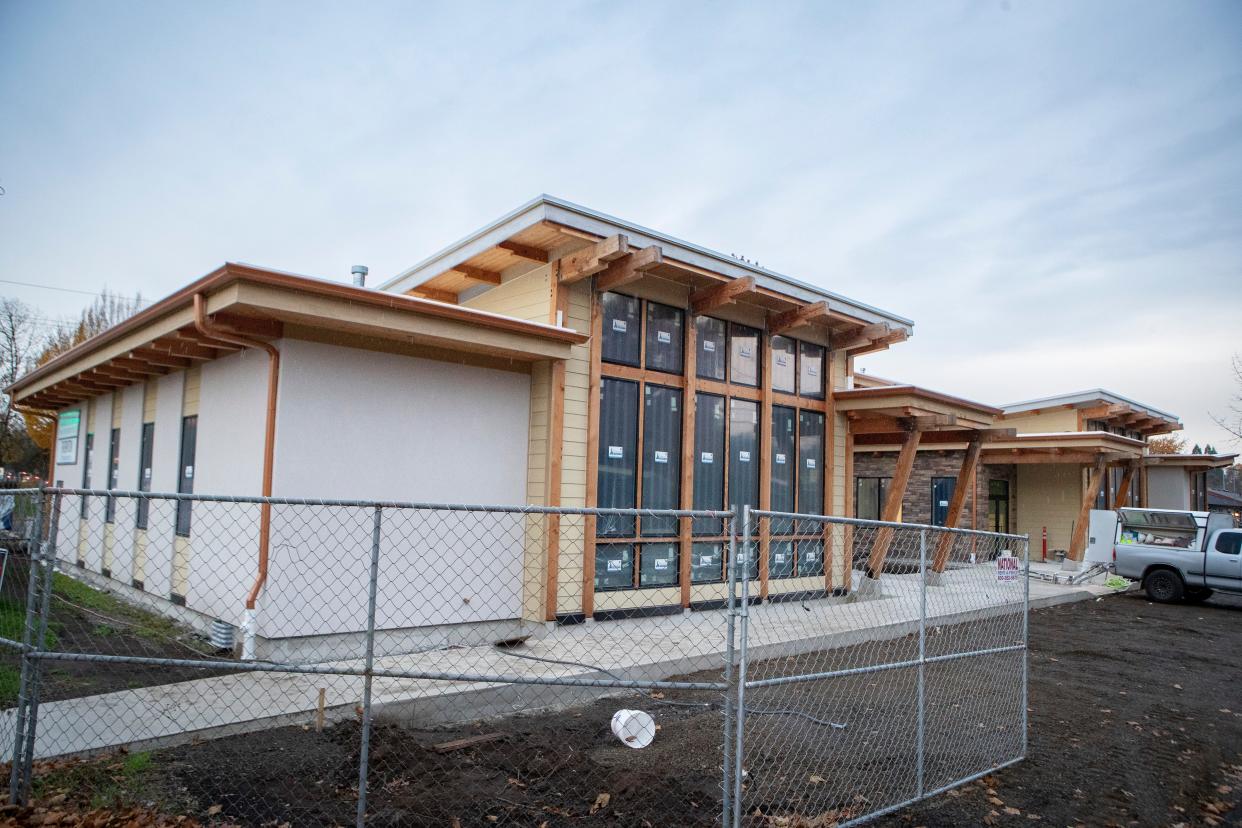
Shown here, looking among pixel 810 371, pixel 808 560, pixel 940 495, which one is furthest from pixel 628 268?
pixel 940 495

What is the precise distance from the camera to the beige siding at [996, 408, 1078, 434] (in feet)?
73.2

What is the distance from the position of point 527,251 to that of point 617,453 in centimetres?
272

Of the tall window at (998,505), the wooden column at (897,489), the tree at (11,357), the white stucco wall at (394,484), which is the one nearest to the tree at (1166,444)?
the tall window at (998,505)

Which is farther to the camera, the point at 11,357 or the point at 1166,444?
the point at 1166,444

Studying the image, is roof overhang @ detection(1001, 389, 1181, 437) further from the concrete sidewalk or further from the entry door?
the concrete sidewalk

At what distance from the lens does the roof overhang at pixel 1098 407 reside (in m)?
21.8

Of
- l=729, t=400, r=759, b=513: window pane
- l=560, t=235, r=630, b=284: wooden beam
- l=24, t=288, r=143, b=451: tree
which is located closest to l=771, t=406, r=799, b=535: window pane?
l=729, t=400, r=759, b=513: window pane

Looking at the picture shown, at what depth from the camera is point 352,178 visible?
21.2m

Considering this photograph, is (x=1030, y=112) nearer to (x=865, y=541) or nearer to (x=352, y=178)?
(x=865, y=541)

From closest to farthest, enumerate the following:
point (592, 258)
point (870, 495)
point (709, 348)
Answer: point (592, 258)
point (709, 348)
point (870, 495)

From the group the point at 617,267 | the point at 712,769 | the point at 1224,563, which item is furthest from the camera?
the point at 1224,563

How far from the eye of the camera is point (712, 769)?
4812 mm

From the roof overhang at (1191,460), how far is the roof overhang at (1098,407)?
55.0 inches

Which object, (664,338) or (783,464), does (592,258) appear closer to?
(664,338)
